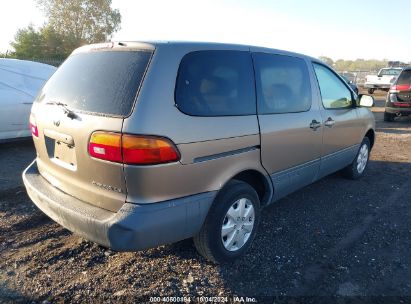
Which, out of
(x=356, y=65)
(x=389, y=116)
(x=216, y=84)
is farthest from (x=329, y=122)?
(x=356, y=65)

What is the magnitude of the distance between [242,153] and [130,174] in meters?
1.00

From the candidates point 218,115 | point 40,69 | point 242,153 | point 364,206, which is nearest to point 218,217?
point 242,153

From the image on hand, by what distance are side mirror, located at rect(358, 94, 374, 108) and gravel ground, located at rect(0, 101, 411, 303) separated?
1.43 meters

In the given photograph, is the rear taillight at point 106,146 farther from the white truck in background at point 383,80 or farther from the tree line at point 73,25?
the tree line at point 73,25

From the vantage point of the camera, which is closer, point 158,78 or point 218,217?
point 158,78

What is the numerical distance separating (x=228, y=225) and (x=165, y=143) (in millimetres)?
1023

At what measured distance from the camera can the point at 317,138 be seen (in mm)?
3912

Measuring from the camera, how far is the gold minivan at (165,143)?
2.29m

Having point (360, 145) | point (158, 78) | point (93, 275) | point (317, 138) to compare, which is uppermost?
point (158, 78)

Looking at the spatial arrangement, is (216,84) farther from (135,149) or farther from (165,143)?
(135,149)

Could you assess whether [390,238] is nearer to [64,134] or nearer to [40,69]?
[64,134]

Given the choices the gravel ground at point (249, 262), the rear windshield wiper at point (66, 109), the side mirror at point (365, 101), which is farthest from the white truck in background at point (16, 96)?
the side mirror at point (365, 101)

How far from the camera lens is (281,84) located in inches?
135

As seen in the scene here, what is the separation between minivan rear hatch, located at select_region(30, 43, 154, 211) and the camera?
234cm
